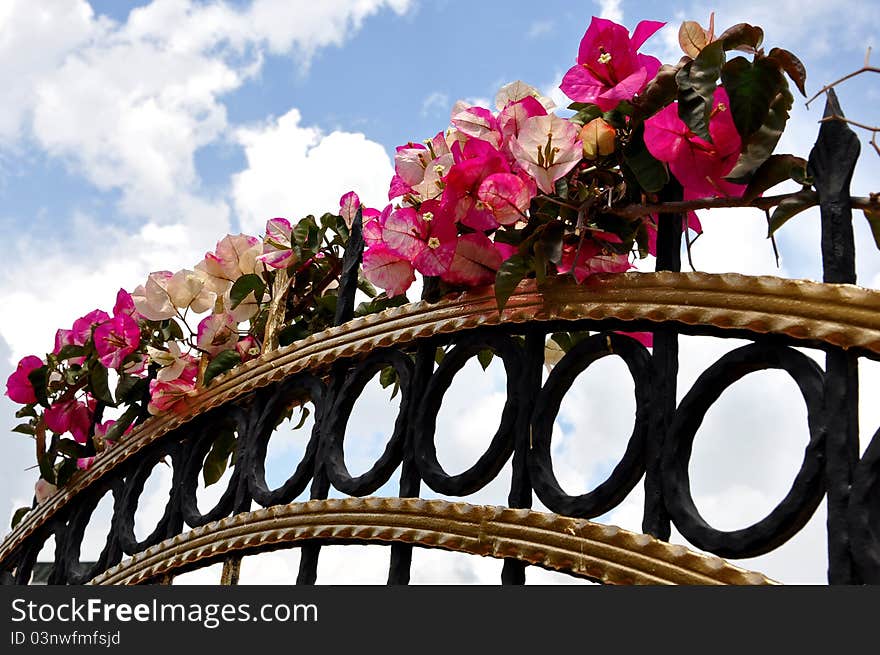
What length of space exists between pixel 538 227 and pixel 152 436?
1.08 meters

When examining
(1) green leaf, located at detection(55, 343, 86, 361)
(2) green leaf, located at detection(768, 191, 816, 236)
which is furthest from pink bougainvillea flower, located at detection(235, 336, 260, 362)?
(2) green leaf, located at detection(768, 191, 816, 236)

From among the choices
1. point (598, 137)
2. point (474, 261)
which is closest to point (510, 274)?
point (474, 261)

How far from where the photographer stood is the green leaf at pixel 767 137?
3.86 ft

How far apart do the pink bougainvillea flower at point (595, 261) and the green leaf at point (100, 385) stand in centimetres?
129

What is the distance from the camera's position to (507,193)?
1.35 meters

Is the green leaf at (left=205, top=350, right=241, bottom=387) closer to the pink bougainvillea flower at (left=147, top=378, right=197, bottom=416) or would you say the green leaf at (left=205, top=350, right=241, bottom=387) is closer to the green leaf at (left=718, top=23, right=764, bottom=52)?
the pink bougainvillea flower at (left=147, top=378, right=197, bottom=416)

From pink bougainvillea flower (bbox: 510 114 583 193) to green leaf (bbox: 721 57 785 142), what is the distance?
222mm

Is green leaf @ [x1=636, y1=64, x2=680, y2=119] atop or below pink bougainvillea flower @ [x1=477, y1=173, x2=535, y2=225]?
atop

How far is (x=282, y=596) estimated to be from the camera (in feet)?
4.16

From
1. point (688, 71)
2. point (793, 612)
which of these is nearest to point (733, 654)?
point (793, 612)

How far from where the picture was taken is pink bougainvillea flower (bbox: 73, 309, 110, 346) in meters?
2.29

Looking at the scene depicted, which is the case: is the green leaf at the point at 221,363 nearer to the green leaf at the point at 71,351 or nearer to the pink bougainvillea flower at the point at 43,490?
the green leaf at the point at 71,351

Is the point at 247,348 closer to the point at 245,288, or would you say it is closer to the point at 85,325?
the point at 245,288

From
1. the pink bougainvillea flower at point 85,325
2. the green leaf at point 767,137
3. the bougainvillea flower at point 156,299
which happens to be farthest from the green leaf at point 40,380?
the green leaf at point 767,137
